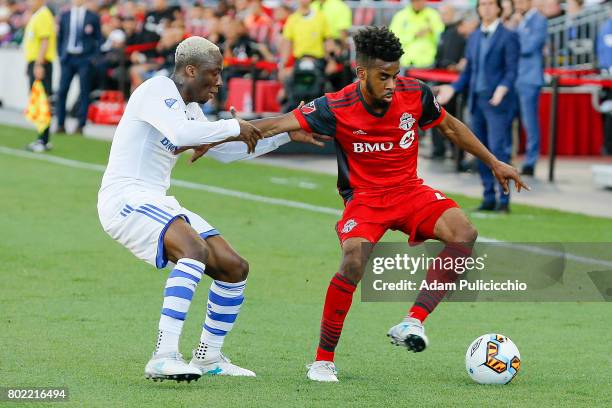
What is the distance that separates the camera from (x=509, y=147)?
15.5m

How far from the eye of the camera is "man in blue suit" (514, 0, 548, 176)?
1864cm

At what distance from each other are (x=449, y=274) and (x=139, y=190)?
6.10 feet

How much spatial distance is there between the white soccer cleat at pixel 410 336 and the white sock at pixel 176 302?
3.85ft

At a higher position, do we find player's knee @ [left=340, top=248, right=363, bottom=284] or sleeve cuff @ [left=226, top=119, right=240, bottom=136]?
sleeve cuff @ [left=226, top=119, right=240, bottom=136]

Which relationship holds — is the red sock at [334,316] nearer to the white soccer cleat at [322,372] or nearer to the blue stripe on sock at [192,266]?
the white soccer cleat at [322,372]

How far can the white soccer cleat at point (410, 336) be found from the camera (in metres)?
Answer: 7.43

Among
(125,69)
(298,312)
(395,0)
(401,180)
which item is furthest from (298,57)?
(401,180)

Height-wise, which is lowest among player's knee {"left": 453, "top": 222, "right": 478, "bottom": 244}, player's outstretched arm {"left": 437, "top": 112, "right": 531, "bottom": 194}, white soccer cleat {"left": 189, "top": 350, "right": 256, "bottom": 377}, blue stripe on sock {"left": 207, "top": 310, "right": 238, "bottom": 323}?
white soccer cleat {"left": 189, "top": 350, "right": 256, "bottom": 377}

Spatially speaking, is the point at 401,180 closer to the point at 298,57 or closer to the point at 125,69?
the point at 298,57

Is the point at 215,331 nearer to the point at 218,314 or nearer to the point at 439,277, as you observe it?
the point at 218,314

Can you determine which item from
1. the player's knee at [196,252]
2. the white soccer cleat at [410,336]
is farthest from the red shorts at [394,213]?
the player's knee at [196,252]

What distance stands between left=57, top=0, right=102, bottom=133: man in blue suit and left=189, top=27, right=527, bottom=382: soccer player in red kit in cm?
1656

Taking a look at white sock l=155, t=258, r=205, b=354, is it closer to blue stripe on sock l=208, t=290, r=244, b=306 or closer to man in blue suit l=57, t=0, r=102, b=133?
blue stripe on sock l=208, t=290, r=244, b=306

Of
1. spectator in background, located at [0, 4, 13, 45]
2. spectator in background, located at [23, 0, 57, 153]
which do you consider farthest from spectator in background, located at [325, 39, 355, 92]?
spectator in background, located at [0, 4, 13, 45]
